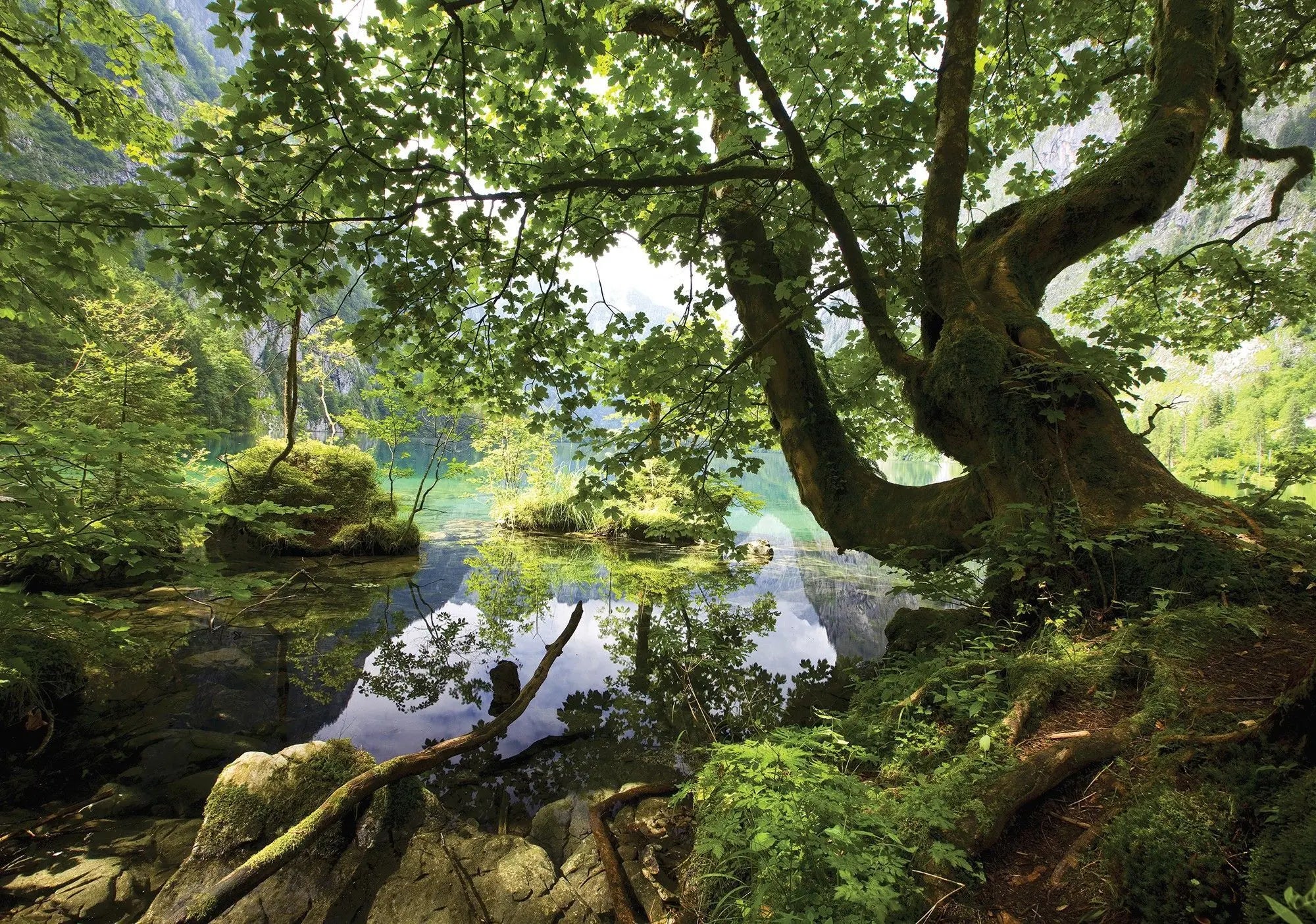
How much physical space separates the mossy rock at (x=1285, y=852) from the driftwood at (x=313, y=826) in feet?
11.7

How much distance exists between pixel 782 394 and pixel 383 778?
4.51 metres

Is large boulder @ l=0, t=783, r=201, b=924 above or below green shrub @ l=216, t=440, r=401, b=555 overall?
below

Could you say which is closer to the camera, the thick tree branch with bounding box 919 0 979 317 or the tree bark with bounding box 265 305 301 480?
the thick tree branch with bounding box 919 0 979 317

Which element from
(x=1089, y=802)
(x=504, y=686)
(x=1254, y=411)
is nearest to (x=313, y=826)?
(x=504, y=686)

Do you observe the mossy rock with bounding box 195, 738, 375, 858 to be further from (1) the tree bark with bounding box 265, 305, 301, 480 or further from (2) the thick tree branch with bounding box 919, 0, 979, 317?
(2) the thick tree branch with bounding box 919, 0, 979, 317

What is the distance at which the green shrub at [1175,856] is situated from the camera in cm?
125

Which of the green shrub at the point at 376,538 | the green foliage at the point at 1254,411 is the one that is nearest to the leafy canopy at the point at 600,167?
the green shrub at the point at 376,538

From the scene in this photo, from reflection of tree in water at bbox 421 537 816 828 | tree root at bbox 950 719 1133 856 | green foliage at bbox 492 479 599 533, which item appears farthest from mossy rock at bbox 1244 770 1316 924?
green foliage at bbox 492 479 599 533

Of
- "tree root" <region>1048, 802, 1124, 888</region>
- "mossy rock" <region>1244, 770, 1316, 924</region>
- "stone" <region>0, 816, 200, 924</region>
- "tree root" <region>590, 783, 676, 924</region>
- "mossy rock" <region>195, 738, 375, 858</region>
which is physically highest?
"mossy rock" <region>1244, 770, 1316, 924</region>

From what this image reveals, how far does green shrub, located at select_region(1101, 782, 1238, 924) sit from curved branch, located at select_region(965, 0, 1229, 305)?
4096 mm

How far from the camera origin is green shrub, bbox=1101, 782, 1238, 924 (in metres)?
1.25

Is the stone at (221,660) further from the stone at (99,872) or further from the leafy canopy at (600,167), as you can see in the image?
the leafy canopy at (600,167)

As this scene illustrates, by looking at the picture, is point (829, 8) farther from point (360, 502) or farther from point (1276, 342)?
point (1276, 342)

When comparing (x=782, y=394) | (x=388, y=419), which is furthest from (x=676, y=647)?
(x=388, y=419)
